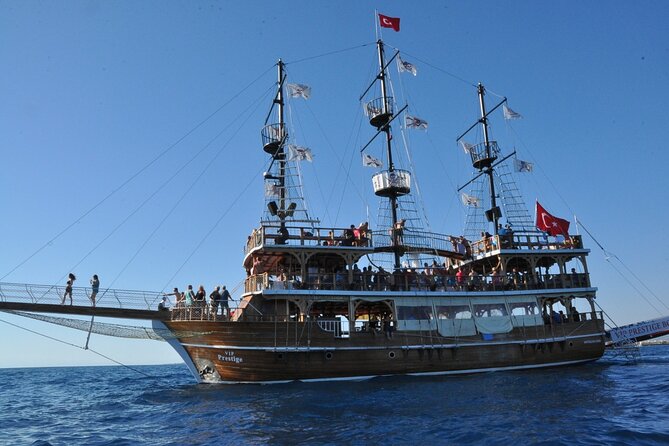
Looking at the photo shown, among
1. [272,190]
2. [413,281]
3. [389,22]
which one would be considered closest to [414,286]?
[413,281]

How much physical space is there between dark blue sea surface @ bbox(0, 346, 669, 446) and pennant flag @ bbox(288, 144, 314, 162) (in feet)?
38.1

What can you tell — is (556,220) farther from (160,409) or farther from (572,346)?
(160,409)

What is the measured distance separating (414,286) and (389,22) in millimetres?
17523

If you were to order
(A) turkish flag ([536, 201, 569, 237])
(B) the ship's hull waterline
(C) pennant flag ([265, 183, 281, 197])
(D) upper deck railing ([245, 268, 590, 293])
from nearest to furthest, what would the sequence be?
1. (B) the ship's hull waterline
2. (D) upper deck railing ([245, 268, 590, 293])
3. (C) pennant flag ([265, 183, 281, 197])
4. (A) turkish flag ([536, 201, 569, 237])

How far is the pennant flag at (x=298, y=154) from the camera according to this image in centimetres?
2619

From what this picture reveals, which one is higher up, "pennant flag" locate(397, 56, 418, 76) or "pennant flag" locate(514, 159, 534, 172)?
"pennant flag" locate(397, 56, 418, 76)

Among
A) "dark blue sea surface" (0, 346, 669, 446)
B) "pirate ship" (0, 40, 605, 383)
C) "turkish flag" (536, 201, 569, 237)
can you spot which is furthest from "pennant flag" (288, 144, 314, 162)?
"turkish flag" (536, 201, 569, 237)

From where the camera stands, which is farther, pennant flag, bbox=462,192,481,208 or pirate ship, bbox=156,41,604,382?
pennant flag, bbox=462,192,481,208

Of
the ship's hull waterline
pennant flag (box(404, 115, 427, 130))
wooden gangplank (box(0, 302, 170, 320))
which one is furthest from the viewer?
pennant flag (box(404, 115, 427, 130))

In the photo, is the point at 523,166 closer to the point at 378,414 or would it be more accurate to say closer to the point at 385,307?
the point at 385,307

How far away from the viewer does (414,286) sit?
80.0 ft

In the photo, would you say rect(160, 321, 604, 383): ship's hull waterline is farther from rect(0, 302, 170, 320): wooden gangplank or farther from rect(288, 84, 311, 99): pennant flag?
rect(288, 84, 311, 99): pennant flag

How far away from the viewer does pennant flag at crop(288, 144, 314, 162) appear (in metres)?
26.2

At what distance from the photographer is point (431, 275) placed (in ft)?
82.3
